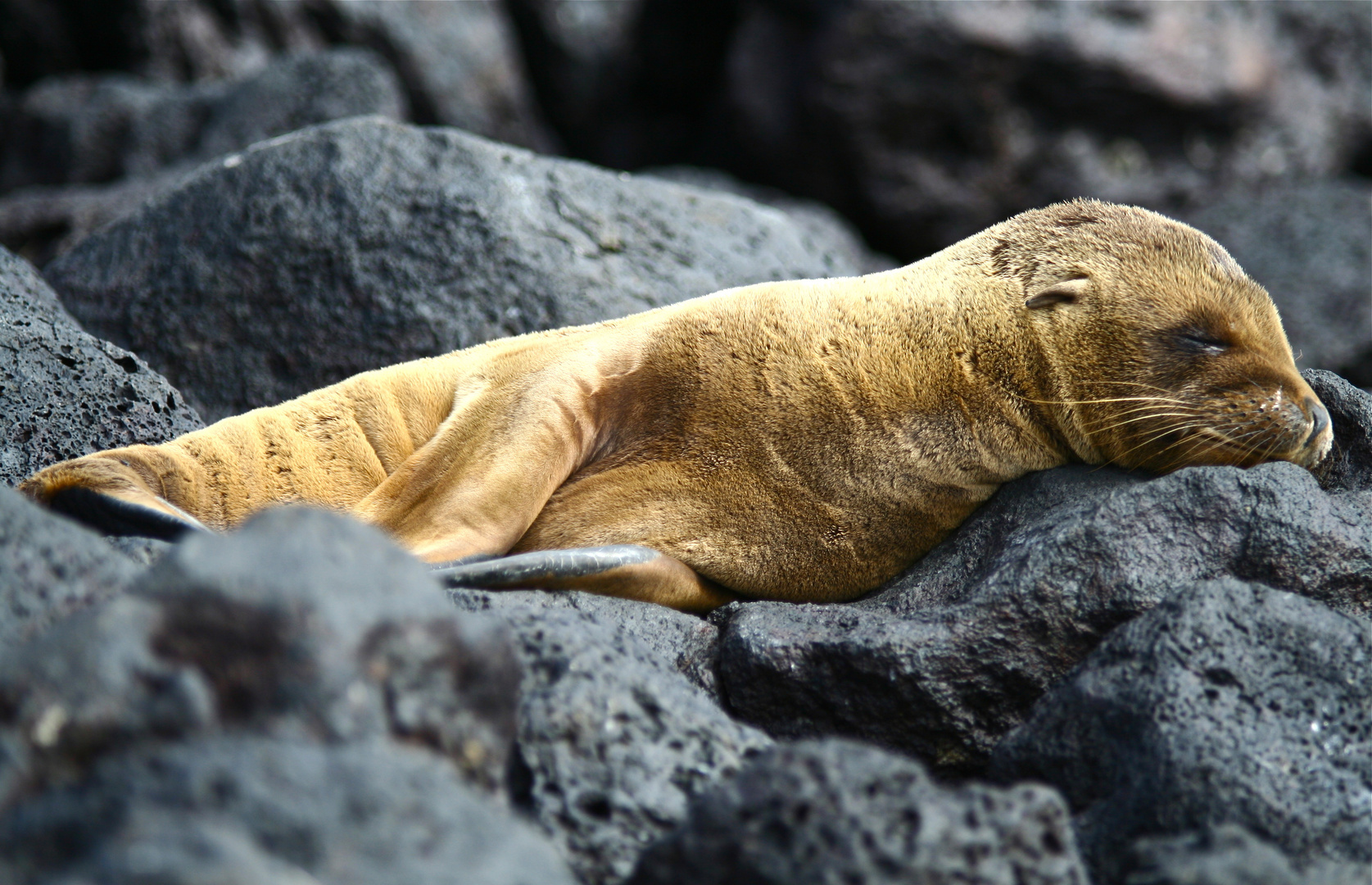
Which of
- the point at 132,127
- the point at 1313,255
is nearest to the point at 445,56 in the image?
the point at 132,127

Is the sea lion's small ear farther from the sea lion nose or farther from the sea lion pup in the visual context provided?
the sea lion nose

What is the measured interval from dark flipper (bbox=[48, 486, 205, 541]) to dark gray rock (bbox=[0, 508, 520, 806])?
1.61 metres

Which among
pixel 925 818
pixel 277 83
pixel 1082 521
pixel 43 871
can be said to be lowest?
pixel 277 83

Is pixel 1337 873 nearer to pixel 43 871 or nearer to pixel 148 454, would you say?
pixel 43 871

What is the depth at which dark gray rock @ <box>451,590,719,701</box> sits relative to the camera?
336cm

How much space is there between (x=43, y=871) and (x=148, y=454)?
8.07 ft

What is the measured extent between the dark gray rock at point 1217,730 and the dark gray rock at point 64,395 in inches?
127

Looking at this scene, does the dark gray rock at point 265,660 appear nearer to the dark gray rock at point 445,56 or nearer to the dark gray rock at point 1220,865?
the dark gray rock at point 1220,865

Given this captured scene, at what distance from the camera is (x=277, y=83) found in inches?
335

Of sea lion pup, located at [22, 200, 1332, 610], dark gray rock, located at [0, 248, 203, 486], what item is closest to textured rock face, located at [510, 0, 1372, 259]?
sea lion pup, located at [22, 200, 1332, 610]

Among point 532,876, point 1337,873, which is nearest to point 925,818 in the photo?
point 532,876

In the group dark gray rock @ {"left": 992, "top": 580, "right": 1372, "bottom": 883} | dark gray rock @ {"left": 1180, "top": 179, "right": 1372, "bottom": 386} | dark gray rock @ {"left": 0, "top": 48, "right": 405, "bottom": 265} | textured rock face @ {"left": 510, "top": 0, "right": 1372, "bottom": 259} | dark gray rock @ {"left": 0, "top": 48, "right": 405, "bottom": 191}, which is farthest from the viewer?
textured rock face @ {"left": 510, "top": 0, "right": 1372, "bottom": 259}

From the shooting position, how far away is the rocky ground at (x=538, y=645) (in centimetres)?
173

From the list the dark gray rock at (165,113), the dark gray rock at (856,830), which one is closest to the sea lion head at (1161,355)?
the dark gray rock at (856,830)
